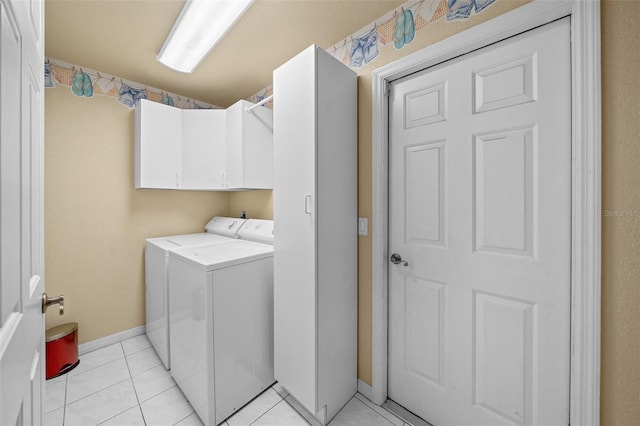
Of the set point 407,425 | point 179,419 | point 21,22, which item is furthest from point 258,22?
point 407,425

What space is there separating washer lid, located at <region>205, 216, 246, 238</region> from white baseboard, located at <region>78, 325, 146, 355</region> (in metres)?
1.16

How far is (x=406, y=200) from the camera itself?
5.44ft

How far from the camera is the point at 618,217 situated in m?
1.03

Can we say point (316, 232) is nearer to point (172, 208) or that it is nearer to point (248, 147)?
point (248, 147)

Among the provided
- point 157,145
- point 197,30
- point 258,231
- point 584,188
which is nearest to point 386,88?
point 584,188

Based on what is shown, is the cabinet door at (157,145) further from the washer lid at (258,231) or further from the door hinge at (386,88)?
the door hinge at (386,88)

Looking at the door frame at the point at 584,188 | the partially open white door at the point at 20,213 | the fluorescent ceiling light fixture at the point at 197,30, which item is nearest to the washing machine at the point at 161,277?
the partially open white door at the point at 20,213

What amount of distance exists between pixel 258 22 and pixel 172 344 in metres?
2.31

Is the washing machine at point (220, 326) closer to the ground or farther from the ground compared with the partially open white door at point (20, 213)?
closer to the ground

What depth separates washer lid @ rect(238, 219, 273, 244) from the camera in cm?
224

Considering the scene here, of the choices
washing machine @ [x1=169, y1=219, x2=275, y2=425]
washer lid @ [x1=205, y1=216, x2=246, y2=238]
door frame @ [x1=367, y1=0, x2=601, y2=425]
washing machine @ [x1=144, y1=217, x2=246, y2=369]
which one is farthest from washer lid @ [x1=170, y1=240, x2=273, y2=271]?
door frame @ [x1=367, y1=0, x2=601, y2=425]

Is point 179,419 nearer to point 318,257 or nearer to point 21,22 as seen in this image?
point 318,257

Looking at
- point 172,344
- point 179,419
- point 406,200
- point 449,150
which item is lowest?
point 179,419

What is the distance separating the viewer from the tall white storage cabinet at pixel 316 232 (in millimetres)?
1516
